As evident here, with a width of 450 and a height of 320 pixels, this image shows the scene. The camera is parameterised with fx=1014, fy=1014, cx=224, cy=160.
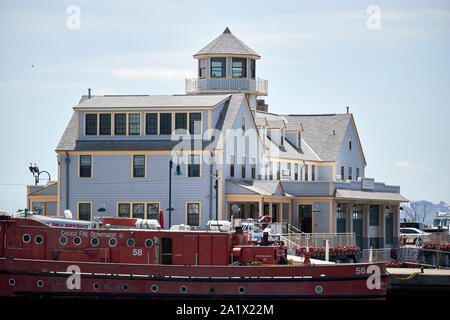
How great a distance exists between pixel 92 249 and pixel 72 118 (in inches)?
1113

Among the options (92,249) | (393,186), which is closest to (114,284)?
(92,249)

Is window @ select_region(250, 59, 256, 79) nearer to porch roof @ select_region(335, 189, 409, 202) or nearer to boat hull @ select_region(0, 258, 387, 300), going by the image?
porch roof @ select_region(335, 189, 409, 202)

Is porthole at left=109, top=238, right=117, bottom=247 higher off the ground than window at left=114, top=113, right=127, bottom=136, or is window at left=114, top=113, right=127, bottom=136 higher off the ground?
window at left=114, top=113, right=127, bottom=136

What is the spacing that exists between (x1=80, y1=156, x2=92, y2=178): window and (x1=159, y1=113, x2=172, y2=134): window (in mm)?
5196

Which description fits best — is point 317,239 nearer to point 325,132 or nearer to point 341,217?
point 341,217

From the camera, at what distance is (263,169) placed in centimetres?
7288

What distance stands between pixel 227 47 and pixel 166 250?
34928mm

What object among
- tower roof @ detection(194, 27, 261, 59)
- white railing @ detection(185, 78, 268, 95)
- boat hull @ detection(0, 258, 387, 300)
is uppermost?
tower roof @ detection(194, 27, 261, 59)

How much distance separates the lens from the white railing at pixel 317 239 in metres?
64.6

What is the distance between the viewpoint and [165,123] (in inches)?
2650

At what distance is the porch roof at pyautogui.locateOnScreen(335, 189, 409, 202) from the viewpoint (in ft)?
235

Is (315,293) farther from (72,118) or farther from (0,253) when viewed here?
(72,118)

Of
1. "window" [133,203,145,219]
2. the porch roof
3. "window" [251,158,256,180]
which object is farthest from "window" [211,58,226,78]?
"window" [133,203,145,219]

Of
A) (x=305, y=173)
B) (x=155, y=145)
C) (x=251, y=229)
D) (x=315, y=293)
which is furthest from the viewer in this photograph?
(x=305, y=173)
